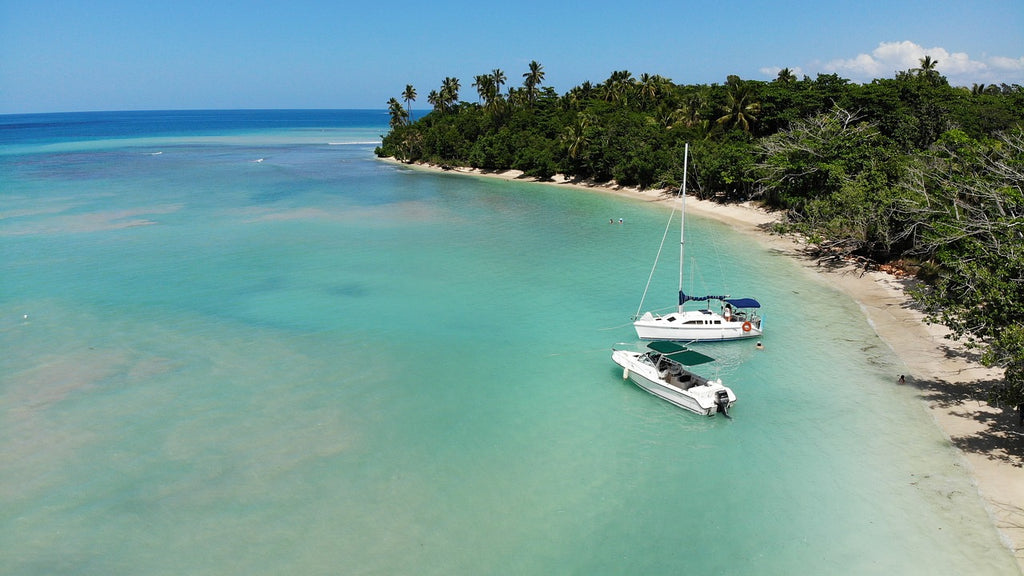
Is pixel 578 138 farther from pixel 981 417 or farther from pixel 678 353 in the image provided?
pixel 981 417

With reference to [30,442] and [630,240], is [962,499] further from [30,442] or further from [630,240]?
[630,240]

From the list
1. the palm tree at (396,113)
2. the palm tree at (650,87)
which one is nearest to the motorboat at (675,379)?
the palm tree at (650,87)

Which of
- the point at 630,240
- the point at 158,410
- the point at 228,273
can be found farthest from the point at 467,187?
the point at 158,410

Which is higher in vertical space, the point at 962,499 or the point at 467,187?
the point at 467,187

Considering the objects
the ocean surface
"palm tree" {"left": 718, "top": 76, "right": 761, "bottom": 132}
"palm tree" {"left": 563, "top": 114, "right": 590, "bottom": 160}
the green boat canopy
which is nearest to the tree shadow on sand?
the ocean surface

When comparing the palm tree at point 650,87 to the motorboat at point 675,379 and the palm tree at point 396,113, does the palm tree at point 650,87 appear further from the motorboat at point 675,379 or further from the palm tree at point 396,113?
the motorboat at point 675,379

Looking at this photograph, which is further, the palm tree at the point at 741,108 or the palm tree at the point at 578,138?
the palm tree at the point at 578,138
